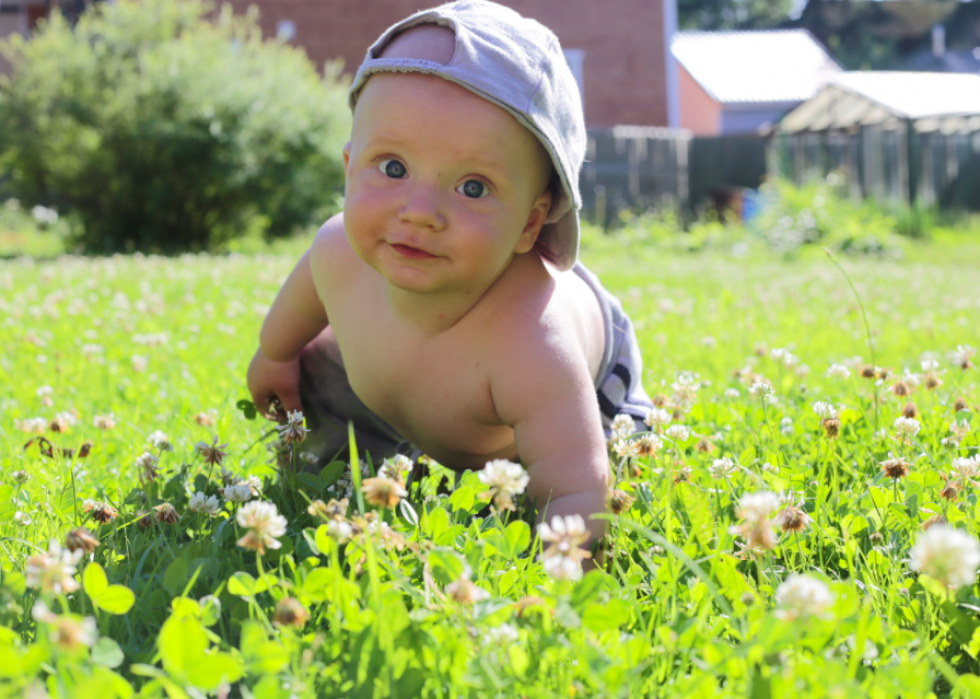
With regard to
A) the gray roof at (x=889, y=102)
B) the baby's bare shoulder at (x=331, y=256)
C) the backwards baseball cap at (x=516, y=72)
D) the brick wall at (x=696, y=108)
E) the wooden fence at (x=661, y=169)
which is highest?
the backwards baseball cap at (x=516, y=72)

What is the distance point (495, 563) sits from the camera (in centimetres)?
175

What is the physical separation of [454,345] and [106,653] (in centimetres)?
120

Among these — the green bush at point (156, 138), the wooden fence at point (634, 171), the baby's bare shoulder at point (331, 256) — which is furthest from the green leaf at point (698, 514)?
the wooden fence at point (634, 171)

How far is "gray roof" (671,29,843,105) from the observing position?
42094mm

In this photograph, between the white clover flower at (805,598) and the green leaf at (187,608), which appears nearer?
the white clover flower at (805,598)

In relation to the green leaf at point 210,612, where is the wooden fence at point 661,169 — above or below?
below

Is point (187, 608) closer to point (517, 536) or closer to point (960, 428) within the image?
point (517, 536)

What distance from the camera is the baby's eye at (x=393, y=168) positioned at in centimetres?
211

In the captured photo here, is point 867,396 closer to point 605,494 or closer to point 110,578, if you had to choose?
point 605,494

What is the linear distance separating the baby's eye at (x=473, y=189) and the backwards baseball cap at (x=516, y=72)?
0.54 feet

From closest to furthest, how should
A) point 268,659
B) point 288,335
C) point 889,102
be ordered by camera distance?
point 268,659
point 288,335
point 889,102

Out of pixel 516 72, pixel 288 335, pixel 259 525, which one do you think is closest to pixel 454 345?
pixel 516 72

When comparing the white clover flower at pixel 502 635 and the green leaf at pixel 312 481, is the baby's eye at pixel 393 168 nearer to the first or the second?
the green leaf at pixel 312 481

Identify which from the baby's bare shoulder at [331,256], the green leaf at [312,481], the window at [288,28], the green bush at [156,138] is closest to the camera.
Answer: the green leaf at [312,481]
